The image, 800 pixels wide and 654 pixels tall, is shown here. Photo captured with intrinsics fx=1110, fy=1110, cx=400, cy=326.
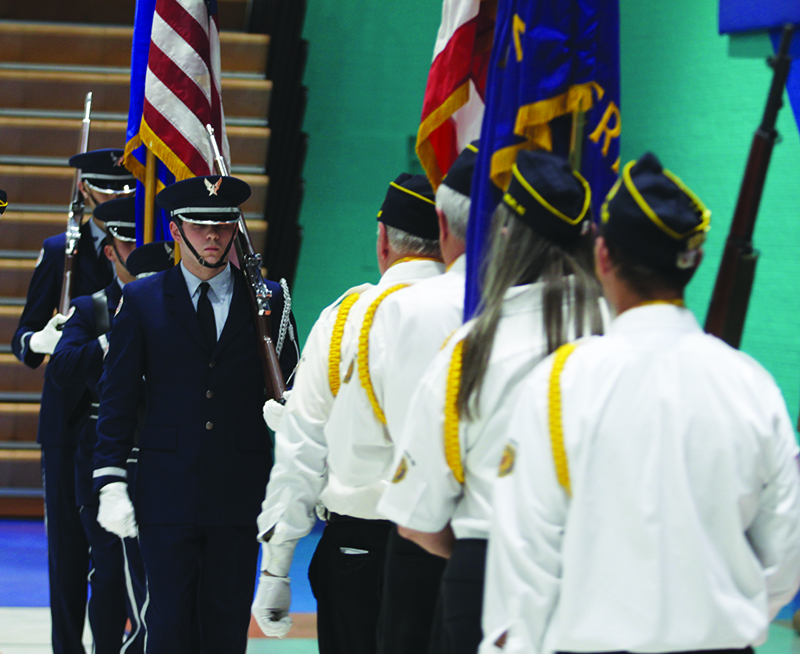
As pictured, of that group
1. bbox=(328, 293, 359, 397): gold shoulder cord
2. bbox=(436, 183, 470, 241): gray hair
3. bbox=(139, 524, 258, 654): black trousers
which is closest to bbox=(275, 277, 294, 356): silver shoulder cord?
bbox=(139, 524, 258, 654): black trousers

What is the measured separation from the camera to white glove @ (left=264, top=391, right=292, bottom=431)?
115 inches

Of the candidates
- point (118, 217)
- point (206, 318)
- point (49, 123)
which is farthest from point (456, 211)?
point (49, 123)

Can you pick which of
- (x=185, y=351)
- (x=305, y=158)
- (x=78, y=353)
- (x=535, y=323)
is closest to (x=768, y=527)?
(x=535, y=323)

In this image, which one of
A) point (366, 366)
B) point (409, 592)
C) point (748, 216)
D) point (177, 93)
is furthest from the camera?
point (177, 93)

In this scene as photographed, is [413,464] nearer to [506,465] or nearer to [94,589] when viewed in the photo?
[506,465]

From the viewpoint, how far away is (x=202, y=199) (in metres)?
3.14

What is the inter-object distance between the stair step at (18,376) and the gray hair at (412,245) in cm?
486

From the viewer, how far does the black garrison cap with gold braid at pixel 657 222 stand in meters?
1.44

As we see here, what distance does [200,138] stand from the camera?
395 centimetres

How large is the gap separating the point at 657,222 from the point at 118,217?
2.87 m

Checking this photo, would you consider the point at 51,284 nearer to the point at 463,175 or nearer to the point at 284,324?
the point at 284,324

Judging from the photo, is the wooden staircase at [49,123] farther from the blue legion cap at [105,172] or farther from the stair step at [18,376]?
the blue legion cap at [105,172]

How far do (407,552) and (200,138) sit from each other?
7.40 feet

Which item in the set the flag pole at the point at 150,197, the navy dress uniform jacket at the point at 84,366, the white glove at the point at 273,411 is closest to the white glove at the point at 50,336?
the navy dress uniform jacket at the point at 84,366
